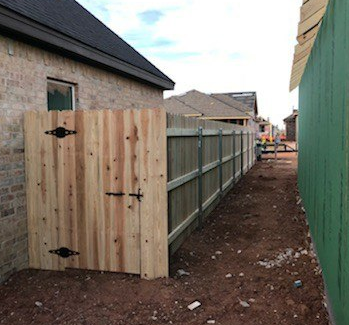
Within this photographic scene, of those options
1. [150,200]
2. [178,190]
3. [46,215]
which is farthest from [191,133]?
[46,215]

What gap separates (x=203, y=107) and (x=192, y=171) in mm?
25286

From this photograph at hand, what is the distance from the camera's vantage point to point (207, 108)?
103 ft

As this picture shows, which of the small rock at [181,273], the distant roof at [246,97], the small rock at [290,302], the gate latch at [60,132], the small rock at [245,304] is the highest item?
the distant roof at [246,97]

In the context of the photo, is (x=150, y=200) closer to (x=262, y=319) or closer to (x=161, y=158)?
(x=161, y=158)

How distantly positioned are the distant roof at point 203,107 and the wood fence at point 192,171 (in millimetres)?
19651

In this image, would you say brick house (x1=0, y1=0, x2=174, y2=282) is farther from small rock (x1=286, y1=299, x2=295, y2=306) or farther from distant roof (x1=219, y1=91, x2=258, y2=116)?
distant roof (x1=219, y1=91, x2=258, y2=116)

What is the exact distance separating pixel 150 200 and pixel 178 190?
1.31 meters

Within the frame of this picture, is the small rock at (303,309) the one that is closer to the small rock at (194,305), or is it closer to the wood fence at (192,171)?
the small rock at (194,305)

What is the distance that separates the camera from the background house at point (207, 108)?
3019cm

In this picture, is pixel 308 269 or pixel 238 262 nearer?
pixel 308 269

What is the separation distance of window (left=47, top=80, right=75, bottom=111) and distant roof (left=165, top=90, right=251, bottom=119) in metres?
22.9

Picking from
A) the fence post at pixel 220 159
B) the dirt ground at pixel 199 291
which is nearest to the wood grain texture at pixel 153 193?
the dirt ground at pixel 199 291

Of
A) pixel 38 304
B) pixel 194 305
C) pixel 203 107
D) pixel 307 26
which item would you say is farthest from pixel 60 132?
pixel 203 107

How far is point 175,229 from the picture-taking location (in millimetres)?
5824
